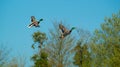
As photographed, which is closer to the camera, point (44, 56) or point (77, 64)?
point (44, 56)

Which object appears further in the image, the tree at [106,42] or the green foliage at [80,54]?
the green foliage at [80,54]

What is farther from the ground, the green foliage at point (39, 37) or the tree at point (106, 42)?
the green foliage at point (39, 37)

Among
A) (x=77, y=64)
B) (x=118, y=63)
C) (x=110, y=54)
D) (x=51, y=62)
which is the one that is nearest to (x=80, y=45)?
(x=77, y=64)

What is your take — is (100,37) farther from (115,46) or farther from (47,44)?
(47,44)

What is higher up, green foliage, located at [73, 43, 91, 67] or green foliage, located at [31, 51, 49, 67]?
green foliage, located at [73, 43, 91, 67]

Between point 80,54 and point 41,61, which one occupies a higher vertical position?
point 80,54

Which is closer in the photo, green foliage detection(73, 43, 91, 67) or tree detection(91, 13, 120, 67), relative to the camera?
tree detection(91, 13, 120, 67)

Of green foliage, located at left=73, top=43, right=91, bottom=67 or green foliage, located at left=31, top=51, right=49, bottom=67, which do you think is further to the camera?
green foliage, located at left=73, top=43, right=91, bottom=67

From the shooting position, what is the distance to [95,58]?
Answer: 85.9 feet

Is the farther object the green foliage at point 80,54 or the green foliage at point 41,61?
the green foliage at point 80,54

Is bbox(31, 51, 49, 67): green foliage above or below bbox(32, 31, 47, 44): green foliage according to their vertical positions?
below

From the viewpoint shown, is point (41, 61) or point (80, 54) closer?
point (41, 61)

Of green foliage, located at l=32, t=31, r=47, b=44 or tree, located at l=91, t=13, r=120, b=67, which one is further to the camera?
green foliage, located at l=32, t=31, r=47, b=44

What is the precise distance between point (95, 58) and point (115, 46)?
87.9 inches
